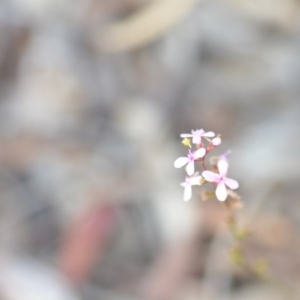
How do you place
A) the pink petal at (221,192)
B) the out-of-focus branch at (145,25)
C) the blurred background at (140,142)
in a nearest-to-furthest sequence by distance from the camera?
the pink petal at (221,192), the blurred background at (140,142), the out-of-focus branch at (145,25)

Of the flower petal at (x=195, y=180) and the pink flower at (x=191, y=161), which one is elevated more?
the pink flower at (x=191, y=161)

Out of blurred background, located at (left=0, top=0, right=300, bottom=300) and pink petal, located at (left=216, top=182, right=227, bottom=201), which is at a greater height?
blurred background, located at (left=0, top=0, right=300, bottom=300)

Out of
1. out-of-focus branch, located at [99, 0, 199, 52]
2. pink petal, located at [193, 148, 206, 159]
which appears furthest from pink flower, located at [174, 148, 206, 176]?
out-of-focus branch, located at [99, 0, 199, 52]

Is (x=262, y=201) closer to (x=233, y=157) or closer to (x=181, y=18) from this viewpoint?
(x=233, y=157)

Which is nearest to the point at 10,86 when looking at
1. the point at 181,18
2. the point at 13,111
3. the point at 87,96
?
the point at 13,111

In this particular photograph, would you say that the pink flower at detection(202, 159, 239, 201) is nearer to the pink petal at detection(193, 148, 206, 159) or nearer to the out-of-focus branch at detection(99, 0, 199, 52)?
the pink petal at detection(193, 148, 206, 159)

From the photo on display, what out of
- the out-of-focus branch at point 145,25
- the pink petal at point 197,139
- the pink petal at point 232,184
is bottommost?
the pink petal at point 232,184

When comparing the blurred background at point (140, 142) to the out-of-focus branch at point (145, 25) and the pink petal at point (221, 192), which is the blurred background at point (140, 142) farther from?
the pink petal at point (221, 192)

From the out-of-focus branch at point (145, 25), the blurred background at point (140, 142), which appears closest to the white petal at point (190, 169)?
the blurred background at point (140, 142)
